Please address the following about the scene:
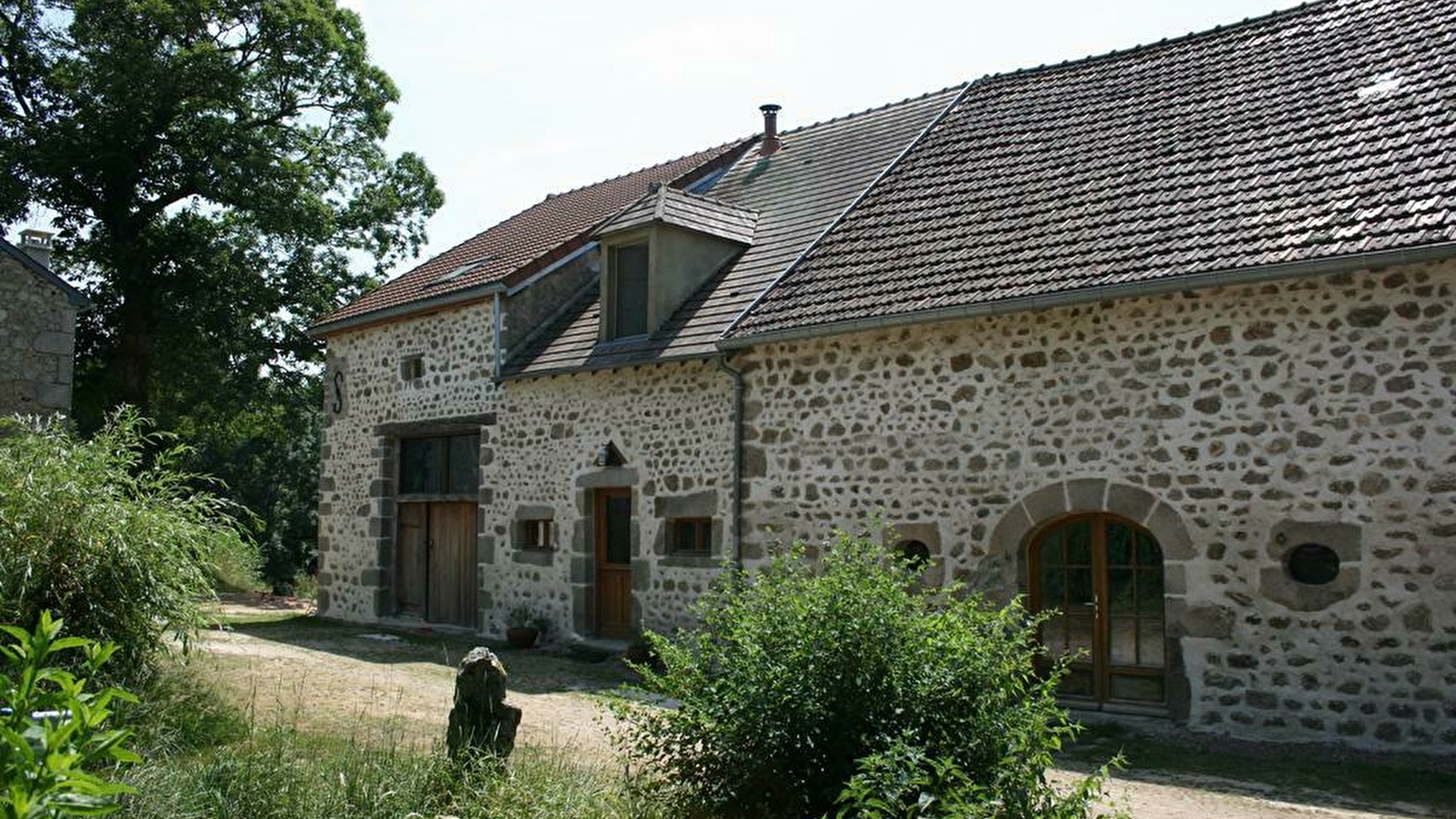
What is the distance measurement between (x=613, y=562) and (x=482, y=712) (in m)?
6.52

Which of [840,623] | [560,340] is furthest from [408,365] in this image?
[840,623]

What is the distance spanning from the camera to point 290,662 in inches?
419

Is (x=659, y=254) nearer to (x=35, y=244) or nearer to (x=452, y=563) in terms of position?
(x=452, y=563)

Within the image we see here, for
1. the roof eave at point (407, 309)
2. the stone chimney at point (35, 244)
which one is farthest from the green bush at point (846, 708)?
the stone chimney at point (35, 244)

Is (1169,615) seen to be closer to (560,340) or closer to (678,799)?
(678,799)

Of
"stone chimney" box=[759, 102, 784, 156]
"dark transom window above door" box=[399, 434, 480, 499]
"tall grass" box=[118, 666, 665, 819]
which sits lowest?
"tall grass" box=[118, 666, 665, 819]

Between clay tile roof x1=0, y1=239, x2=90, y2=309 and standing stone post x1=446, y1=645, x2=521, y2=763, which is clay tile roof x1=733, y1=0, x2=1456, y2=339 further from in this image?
clay tile roof x1=0, y1=239, x2=90, y2=309

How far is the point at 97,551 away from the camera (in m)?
7.17

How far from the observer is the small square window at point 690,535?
11359 millimetres

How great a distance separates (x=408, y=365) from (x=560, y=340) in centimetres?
272

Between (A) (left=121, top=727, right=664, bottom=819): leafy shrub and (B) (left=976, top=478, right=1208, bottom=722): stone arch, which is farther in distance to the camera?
(B) (left=976, top=478, right=1208, bottom=722): stone arch

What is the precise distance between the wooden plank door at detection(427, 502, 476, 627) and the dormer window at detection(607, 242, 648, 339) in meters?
3.18

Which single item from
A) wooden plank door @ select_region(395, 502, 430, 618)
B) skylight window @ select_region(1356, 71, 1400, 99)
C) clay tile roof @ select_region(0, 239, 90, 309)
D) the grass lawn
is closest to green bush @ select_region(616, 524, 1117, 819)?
the grass lawn

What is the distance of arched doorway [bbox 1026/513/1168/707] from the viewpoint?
8.47 m
